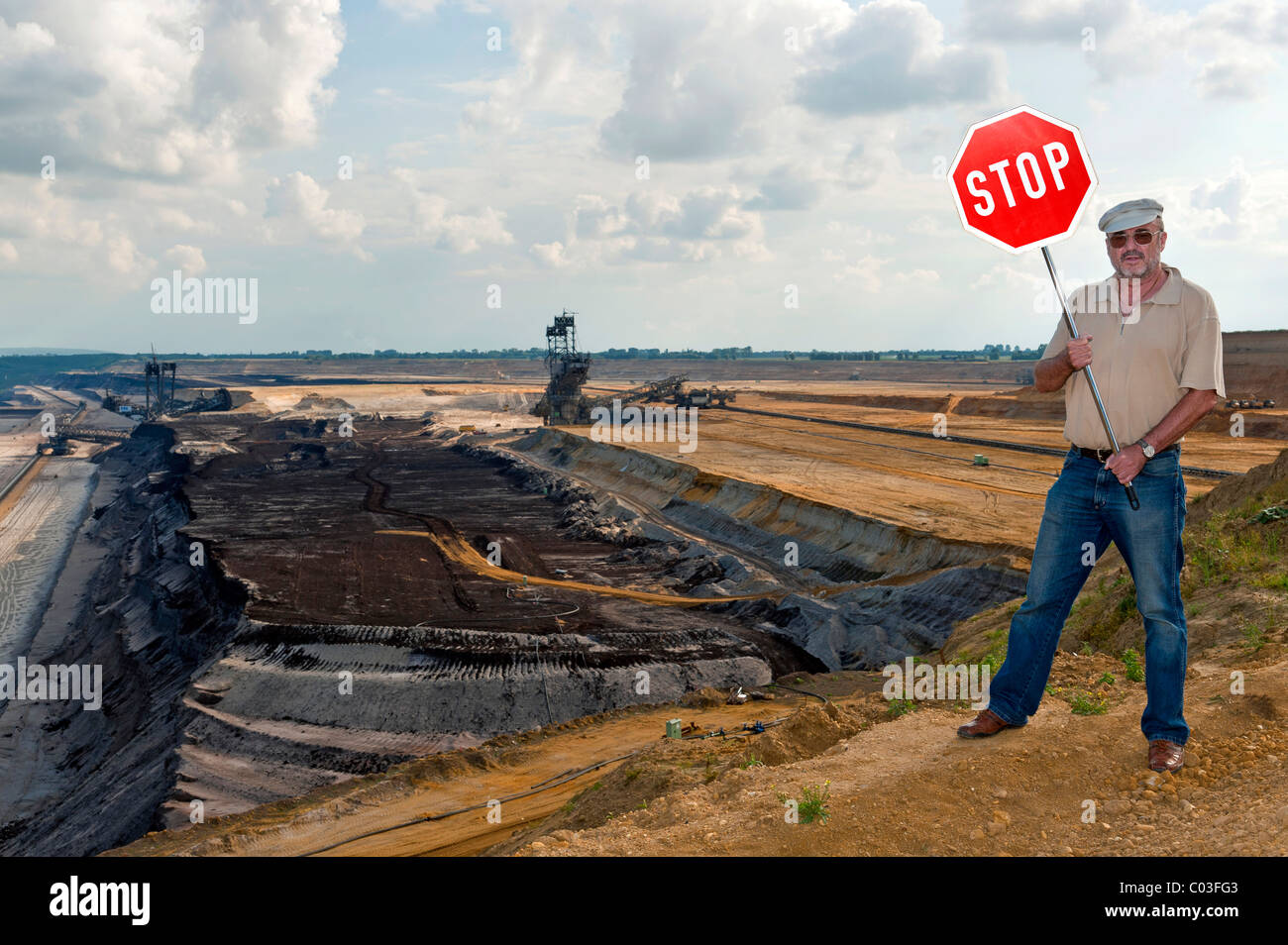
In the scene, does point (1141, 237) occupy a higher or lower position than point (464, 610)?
higher

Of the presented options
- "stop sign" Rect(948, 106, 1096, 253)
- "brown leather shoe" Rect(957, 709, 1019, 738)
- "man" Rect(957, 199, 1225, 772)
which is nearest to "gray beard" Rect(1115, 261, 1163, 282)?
"man" Rect(957, 199, 1225, 772)

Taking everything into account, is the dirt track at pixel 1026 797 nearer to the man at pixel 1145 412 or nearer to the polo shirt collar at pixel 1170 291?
the man at pixel 1145 412

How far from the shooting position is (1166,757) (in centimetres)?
A: 486

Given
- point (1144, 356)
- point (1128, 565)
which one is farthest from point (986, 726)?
point (1144, 356)

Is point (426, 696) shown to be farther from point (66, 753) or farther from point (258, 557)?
point (258, 557)

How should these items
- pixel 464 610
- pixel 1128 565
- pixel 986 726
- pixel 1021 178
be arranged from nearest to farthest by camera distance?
pixel 1021 178 < pixel 1128 565 < pixel 986 726 < pixel 464 610

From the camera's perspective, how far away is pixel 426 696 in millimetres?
21500

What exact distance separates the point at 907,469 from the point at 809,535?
44.7ft

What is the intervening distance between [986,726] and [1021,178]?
3.38 m

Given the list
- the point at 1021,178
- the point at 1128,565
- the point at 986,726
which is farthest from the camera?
the point at 986,726

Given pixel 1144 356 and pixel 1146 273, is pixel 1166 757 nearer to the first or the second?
pixel 1144 356

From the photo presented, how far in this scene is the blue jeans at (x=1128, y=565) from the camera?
4.97 m

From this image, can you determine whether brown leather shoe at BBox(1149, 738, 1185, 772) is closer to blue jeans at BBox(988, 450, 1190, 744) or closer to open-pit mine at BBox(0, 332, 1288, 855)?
blue jeans at BBox(988, 450, 1190, 744)

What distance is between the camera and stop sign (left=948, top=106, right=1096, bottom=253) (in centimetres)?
422
